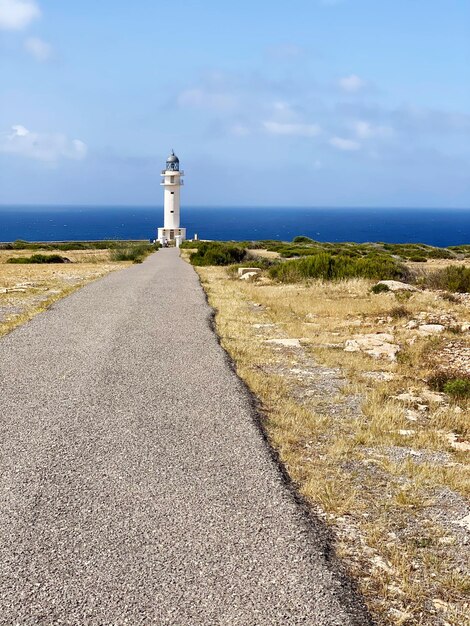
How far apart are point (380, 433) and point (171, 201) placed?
2377 inches

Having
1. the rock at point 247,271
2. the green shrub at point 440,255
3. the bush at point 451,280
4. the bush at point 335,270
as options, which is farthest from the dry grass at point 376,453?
the green shrub at point 440,255

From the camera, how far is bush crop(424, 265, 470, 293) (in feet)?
73.4

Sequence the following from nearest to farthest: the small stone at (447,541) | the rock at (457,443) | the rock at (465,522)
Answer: the small stone at (447,541)
the rock at (465,522)
the rock at (457,443)

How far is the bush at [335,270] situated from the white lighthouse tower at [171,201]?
3802 centimetres

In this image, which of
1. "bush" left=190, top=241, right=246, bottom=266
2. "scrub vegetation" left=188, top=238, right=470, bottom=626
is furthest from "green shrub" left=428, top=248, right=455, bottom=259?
"scrub vegetation" left=188, top=238, right=470, bottom=626

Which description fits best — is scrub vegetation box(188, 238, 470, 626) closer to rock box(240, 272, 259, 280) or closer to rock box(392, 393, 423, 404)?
rock box(392, 393, 423, 404)

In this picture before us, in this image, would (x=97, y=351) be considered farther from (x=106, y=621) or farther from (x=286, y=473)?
(x=106, y=621)

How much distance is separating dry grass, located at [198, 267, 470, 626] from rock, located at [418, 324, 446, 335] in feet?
1.06

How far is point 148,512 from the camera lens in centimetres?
478

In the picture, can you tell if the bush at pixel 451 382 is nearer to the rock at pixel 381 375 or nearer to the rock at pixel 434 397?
the rock at pixel 434 397

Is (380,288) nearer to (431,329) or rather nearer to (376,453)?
(431,329)

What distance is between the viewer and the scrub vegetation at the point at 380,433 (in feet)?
13.8

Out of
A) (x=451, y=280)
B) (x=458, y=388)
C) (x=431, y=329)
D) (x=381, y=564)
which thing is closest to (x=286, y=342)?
(x=431, y=329)

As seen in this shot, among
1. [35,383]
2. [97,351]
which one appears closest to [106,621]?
[35,383]
